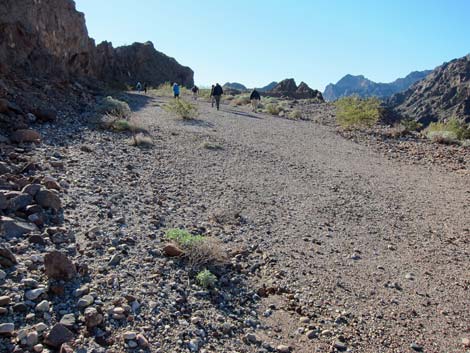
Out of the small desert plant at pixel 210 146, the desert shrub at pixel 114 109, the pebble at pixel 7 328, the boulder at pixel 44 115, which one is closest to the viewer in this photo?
the pebble at pixel 7 328

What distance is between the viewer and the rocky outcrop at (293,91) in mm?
48562

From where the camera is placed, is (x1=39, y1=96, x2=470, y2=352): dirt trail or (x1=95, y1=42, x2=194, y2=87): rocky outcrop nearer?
(x1=39, y1=96, x2=470, y2=352): dirt trail

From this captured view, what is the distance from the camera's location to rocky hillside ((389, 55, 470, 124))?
90.6 m

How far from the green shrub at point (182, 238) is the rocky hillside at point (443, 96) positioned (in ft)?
297

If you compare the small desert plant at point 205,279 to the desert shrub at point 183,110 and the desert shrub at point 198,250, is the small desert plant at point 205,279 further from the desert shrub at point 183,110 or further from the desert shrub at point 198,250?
the desert shrub at point 183,110

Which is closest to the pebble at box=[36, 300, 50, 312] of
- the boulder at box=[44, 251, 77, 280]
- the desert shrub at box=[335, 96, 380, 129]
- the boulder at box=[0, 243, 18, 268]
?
the boulder at box=[44, 251, 77, 280]

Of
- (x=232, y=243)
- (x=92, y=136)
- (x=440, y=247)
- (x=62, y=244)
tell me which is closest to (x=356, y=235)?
(x=440, y=247)

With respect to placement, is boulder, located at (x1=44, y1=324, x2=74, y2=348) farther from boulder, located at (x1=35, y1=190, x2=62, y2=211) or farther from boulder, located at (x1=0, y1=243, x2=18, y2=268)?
boulder, located at (x1=35, y1=190, x2=62, y2=211)

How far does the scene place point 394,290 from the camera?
4.73m

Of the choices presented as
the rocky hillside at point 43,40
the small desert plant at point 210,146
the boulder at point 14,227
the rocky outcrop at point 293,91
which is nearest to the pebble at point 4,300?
the boulder at point 14,227

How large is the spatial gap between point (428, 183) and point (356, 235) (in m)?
4.43

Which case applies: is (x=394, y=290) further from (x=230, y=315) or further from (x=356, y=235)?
(x=230, y=315)

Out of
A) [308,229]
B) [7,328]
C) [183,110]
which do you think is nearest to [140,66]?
[183,110]

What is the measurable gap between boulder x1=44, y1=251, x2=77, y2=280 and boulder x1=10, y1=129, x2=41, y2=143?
A: 4589 mm
